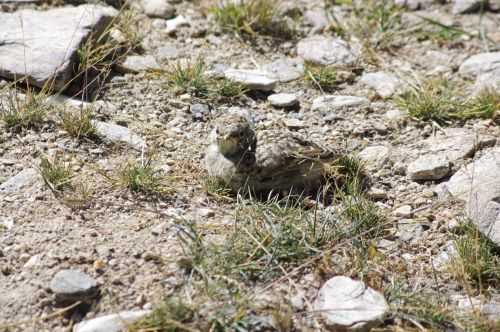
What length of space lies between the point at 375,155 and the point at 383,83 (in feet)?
3.42

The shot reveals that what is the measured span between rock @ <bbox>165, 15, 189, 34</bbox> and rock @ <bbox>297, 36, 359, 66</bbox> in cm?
96

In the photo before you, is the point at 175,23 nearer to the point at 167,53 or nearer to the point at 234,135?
the point at 167,53

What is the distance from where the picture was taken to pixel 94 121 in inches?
214

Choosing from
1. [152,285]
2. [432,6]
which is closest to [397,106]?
[432,6]

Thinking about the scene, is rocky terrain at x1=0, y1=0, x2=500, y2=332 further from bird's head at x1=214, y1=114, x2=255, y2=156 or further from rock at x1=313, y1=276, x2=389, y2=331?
bird's head at x1=214, y1=114, x2=255, y2=156

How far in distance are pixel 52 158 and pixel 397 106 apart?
8.28 ft

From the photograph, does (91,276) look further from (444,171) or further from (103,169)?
(444,171)

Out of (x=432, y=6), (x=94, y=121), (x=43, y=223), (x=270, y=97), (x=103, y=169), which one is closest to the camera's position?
A: (x=43, y=223)

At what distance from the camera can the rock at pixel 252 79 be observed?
6021 millimetres

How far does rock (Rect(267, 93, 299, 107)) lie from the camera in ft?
19.5

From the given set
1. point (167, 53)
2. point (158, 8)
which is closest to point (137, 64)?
point (167, 53)

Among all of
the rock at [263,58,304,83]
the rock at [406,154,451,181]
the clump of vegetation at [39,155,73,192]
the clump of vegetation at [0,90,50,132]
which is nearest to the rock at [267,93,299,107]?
the rock at [263,58,304,83]

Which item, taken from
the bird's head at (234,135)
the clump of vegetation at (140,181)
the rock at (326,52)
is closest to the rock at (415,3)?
the rock at (326,52)

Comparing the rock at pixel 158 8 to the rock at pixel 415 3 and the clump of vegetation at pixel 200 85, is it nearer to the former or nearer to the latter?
the clump of vegetation at pixel 200 85
